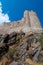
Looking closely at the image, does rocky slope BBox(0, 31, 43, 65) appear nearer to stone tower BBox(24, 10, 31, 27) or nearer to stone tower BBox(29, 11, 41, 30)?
stone tower BBox(29, 11, 41, 30)

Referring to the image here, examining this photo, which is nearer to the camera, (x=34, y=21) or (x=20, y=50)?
(x=20, y=50)

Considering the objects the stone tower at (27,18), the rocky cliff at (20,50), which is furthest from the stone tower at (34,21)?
the rocky cliff at (20,50)

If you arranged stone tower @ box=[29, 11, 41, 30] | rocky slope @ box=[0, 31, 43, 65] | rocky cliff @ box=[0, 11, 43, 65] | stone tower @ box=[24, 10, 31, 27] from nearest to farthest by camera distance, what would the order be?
rocky cliff @ box=[0, 11, 43, 65]
rocky slope @ box=[0, 31, 43, 65]
stone tower @ box=[29, 11, 41, 30]
stone tower @ box=[24, 10, 31, 27]

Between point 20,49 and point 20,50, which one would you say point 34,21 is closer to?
point 20,49

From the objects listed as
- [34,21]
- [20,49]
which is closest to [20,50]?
[20,49]

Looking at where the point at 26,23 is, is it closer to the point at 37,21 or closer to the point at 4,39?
the point at 37,21

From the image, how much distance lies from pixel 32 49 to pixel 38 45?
142 centimetres

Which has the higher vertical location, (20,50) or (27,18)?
(27,18)

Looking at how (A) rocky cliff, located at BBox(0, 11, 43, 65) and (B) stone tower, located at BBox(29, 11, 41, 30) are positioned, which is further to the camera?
(B) stone tower, located at BBox(29, 11, 41, 30)

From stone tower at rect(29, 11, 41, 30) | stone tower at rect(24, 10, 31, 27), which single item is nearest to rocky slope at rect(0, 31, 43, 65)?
stone tower at rect(29, 11, 41, 30)

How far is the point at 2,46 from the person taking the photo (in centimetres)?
5247

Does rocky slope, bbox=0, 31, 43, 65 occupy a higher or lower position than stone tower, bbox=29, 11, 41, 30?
lower

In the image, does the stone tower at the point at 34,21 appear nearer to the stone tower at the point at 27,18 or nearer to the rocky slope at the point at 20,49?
the stone tower at the point at 27,18

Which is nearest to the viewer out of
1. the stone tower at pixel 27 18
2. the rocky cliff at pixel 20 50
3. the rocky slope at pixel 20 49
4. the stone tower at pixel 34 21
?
the rocky cliff at pixel 20 50
